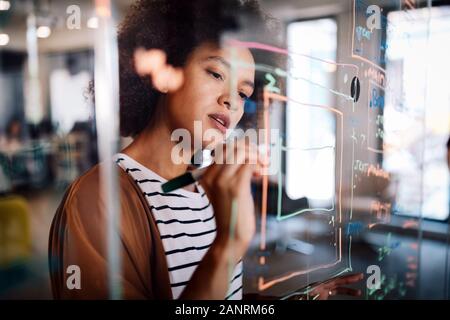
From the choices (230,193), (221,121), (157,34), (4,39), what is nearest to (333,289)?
(230,193)

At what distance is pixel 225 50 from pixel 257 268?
1.94 feet

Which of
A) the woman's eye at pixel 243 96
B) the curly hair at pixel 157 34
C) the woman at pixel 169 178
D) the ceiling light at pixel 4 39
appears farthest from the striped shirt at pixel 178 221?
the ceiling light at pixel 4 39

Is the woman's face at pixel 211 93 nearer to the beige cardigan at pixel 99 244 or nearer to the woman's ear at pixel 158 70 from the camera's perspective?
the woman's ear at pixel 158 70

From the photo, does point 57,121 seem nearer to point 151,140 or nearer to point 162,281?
point 151,140

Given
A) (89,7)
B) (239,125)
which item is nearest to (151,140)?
(239,125)

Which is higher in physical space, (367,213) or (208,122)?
(208,122)

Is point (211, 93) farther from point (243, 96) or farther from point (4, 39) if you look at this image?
point (4, 39)

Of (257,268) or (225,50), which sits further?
(257,268)

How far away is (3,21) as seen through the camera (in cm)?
101

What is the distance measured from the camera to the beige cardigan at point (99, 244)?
1.01 meters

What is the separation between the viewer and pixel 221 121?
1.14 metres

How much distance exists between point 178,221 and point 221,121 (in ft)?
0.91

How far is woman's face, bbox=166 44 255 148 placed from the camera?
109 cm

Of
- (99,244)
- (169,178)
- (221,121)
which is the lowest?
(99,244)
